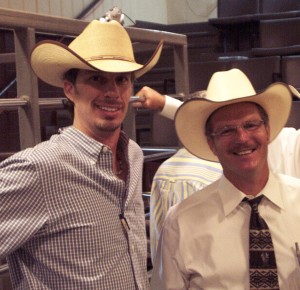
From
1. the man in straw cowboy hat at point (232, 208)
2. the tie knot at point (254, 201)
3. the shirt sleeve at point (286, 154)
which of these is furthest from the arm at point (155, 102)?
the tie knot at point (254, 201)

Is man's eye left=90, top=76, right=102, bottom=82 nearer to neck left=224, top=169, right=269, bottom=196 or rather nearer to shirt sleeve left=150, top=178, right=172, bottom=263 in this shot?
neck left=224, top=169, right=269, bottom=196

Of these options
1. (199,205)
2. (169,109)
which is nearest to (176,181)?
(169,109)

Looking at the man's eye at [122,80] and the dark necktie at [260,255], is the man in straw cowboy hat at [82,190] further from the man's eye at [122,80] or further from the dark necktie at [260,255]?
the dark necktie at [260,255]

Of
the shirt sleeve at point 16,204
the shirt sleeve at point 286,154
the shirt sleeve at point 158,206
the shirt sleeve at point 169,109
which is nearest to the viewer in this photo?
the shirt sleeve at point 16,204

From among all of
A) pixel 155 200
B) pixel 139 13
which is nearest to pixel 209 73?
pixel 139 13

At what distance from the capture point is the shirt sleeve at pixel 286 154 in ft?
7.29

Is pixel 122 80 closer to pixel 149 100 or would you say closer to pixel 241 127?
pixel 241 127

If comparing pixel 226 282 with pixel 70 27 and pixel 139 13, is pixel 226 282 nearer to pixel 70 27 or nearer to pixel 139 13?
pixel 70 27

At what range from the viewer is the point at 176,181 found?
7.55ft

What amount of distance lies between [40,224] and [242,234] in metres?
0.58

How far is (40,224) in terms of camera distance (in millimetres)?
1510

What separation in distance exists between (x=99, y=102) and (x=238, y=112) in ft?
1.28

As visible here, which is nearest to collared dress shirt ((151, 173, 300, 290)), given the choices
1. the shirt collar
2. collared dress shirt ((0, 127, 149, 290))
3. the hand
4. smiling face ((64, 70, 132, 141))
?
the shirt collar

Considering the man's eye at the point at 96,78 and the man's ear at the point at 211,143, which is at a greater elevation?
the man's eye at the point at 96,78
